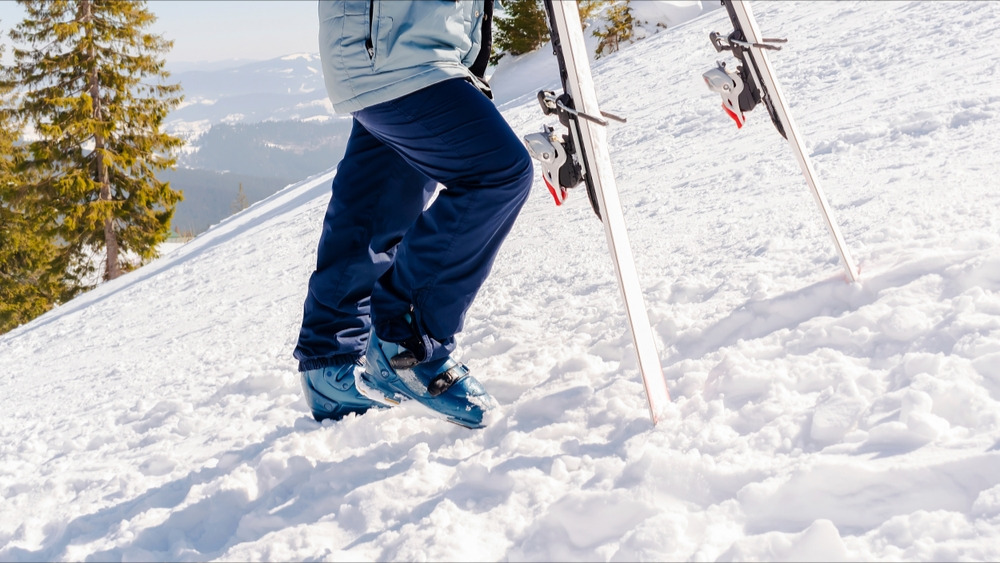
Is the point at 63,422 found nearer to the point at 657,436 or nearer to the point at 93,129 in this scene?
the point at 657,436

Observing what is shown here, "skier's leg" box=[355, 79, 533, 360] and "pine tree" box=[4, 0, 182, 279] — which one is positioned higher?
"pine tree" box=[4, 0, 182, 279]

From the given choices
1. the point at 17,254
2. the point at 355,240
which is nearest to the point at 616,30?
the point at 355,240

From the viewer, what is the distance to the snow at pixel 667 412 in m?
1.44

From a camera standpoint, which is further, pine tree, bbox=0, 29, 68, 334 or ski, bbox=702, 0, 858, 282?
pine tree, bbox=0, 29, 68, 334

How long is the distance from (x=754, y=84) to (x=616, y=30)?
17290 mm

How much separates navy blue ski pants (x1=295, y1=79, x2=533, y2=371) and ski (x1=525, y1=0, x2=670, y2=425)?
10 cm

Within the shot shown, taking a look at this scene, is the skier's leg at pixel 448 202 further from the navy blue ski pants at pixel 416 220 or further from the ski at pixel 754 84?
the ski at pixel 754 84

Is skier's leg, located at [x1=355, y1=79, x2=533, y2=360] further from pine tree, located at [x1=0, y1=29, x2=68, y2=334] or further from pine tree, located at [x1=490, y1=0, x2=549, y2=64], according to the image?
pine tree, located at [x1=0, y1=29, x2=68, y2=334]

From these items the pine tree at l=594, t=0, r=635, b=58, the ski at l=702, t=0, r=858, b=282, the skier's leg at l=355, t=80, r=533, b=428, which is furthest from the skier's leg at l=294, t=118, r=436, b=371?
the pine tree at l=594, t=0, r=635, b=58

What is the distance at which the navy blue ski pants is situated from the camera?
1.83m

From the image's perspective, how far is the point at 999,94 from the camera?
3678 millimetres

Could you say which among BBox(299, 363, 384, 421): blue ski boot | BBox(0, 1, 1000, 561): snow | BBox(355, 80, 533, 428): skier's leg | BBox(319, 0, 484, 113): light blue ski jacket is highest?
BBox(319, 0, 484, 113): light blue ski jacket

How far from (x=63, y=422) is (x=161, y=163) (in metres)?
17.8

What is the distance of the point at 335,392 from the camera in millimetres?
2328
